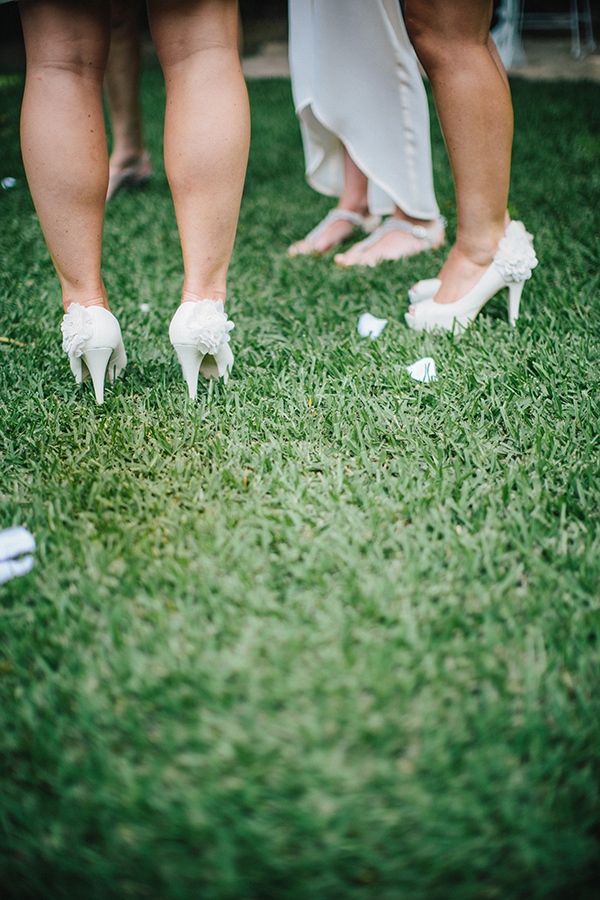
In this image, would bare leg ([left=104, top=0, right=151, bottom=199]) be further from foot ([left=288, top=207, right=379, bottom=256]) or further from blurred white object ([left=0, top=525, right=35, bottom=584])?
blurred white object ([left=0, top=525, right=35, bottom=584])

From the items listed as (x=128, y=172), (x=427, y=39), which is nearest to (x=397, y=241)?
(x=427, y=39)

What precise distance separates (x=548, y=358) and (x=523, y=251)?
0.32 metres

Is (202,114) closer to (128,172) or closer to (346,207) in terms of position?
(346,207)

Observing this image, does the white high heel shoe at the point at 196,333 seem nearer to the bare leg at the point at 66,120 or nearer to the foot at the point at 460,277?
the bare leg at the point at 66,120

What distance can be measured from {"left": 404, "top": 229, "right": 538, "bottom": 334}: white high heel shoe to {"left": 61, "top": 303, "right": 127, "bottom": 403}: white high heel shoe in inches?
30.9

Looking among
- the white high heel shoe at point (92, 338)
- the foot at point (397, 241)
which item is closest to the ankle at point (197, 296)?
the white high heel shoe at point (92, 338)

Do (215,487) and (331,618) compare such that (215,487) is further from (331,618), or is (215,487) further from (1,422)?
(1,422)

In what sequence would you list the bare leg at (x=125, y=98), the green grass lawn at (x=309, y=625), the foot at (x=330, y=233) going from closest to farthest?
the green grass lawn at (x=309, y=625) → the foot at (x=330, y=233) → the bare leg at (x=125, y=98)

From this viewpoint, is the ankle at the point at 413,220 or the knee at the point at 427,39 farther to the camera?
the ankle at the point at 413,220

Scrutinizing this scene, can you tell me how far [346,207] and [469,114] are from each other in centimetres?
106

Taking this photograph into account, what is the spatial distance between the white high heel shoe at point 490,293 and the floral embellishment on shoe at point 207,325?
1.88ft

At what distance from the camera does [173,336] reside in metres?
1.31

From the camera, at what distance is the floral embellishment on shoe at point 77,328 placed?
4.29 ft

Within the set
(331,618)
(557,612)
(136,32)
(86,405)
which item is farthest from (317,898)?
(136,32)
